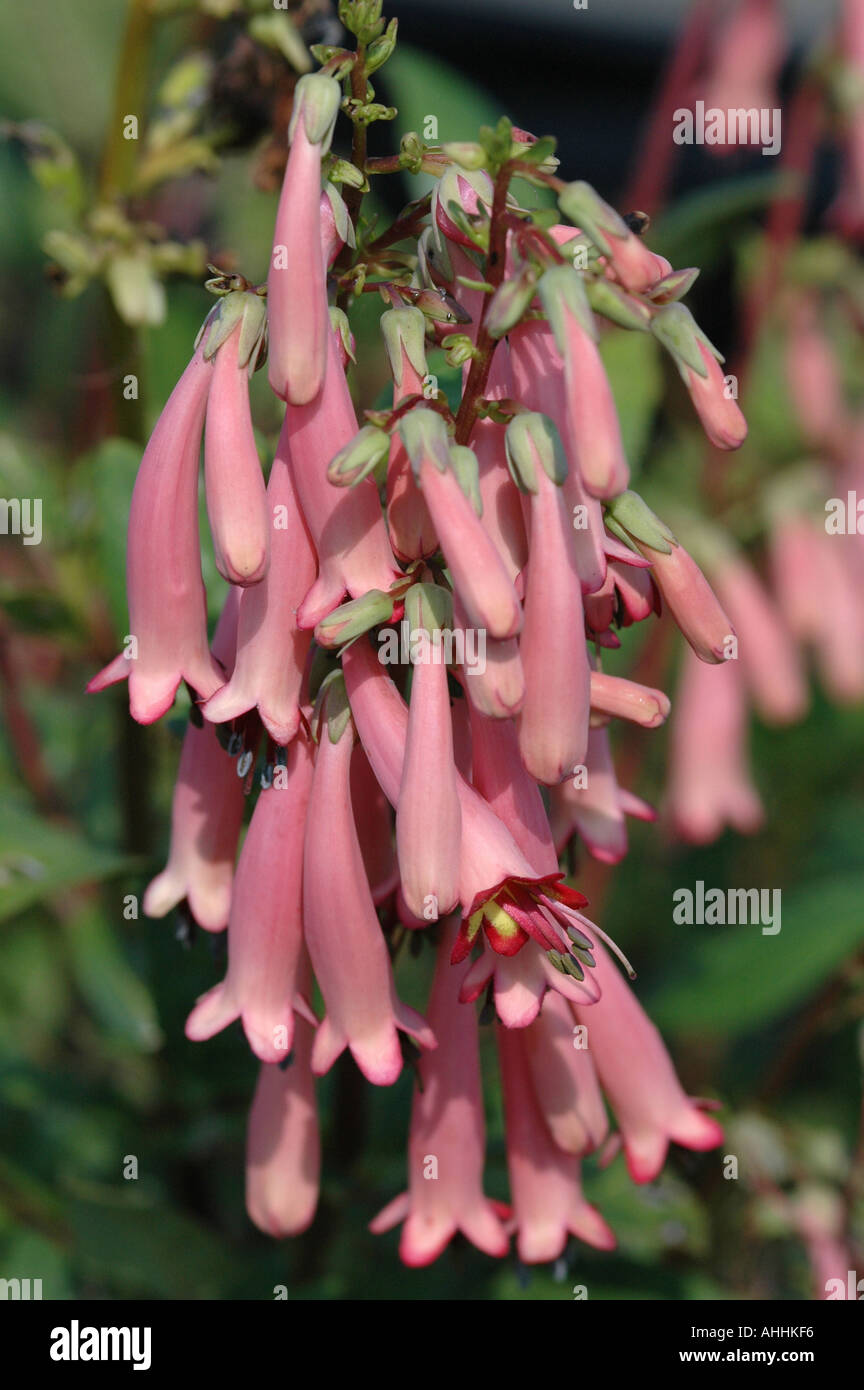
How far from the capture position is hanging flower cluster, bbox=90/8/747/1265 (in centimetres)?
65

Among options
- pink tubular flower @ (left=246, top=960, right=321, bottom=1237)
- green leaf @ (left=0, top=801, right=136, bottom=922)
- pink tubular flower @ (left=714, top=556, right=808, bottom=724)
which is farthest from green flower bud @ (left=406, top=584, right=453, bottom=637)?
pink tubular flower @ (left=714, top=556, right=808, bottom=724)

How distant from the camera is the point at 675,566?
2.39 feet

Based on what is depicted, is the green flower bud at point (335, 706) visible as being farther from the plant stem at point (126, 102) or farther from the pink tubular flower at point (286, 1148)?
the plant stem at point (126, 102)

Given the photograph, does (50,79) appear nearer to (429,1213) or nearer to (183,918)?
(183,918)

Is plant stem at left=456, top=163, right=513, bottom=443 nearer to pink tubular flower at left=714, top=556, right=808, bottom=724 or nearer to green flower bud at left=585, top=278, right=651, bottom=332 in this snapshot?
green flower bud at left=585, top=278, right=651, bottom=332

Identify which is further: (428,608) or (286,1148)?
(286,1148)

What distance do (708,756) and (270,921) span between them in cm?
98

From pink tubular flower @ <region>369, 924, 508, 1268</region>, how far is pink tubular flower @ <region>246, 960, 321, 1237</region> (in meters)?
0.05

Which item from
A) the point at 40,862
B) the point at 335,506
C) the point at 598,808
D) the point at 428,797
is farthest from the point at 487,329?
the point at 40,862

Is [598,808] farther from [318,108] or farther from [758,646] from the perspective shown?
[758,646]

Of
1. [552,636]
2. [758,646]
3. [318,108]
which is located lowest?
[552,636]

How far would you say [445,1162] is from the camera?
88 centimetres

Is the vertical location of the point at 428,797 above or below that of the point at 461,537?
below
